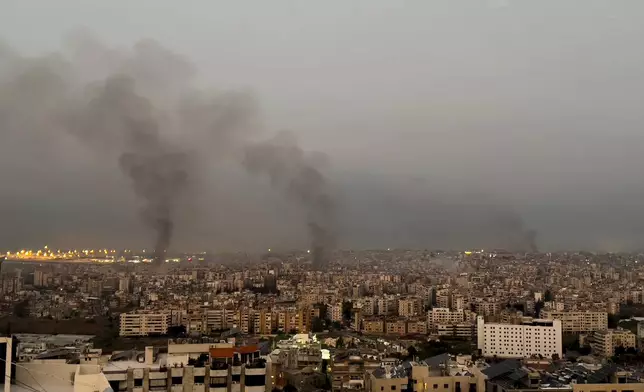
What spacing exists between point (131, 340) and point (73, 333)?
55.8 inches

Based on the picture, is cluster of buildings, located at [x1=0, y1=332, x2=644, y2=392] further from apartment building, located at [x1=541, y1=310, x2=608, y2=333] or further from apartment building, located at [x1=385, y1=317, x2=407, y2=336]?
apartment building, located at [x1=541, y1=310, x2=608, y2=333]

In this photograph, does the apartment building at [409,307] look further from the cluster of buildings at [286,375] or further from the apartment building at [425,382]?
the apartment building at [425,382]

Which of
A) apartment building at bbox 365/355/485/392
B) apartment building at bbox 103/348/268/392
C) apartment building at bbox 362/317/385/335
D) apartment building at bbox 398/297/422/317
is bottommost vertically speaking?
apartment building at bbox 362/317/385/335

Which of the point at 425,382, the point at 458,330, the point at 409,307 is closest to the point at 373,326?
the point at 458,330

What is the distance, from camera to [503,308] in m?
19.3

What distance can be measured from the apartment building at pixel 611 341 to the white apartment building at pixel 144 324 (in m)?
9.91

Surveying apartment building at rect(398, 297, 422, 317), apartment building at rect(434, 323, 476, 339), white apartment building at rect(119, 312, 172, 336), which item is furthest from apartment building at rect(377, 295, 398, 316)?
white apartment building at rect(119, 312, 172, 336)

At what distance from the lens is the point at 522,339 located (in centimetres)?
1351

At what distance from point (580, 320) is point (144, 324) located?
1113cm

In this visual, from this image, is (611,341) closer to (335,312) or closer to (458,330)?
(458,330)

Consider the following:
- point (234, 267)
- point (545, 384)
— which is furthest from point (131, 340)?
point (234, 267)

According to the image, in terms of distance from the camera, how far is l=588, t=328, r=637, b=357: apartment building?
13.5m

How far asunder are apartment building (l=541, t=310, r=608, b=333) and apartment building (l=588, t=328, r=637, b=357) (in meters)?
2.40

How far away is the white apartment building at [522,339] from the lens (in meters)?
13.4
